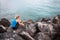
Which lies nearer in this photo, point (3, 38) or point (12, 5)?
point (3, 38)

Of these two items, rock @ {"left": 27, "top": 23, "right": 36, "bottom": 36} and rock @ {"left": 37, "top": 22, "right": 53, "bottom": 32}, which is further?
rock @ {"left": 27, "top": 23, "right": 36, "bottom": 36}

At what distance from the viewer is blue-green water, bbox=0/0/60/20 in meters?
25.5

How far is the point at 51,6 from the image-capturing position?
94.5ft

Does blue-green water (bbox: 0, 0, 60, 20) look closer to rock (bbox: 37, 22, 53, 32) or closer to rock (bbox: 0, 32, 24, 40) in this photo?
rock (bbox: 37, 22, 53, 32)

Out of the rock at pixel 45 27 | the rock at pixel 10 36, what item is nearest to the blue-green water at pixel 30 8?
the rock at pixel 45 27

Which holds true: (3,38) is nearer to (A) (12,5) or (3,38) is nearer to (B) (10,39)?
(B) (10,39)

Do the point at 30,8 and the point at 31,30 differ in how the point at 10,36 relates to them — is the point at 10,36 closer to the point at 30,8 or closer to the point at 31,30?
the point at 31,30

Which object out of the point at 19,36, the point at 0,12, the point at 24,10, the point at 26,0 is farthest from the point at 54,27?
the point at 26,0

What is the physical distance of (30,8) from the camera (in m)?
28.5

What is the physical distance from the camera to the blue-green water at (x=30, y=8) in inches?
1006

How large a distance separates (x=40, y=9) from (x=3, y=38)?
19.2 meters

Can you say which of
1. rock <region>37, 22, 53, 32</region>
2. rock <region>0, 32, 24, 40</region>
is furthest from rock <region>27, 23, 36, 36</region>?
rock <region>0, 32, 24, 40</region>

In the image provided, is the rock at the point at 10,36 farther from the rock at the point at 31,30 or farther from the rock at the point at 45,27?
the rock at the point at 45,27

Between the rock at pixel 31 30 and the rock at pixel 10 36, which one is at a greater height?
the rock at pixel 10 36
